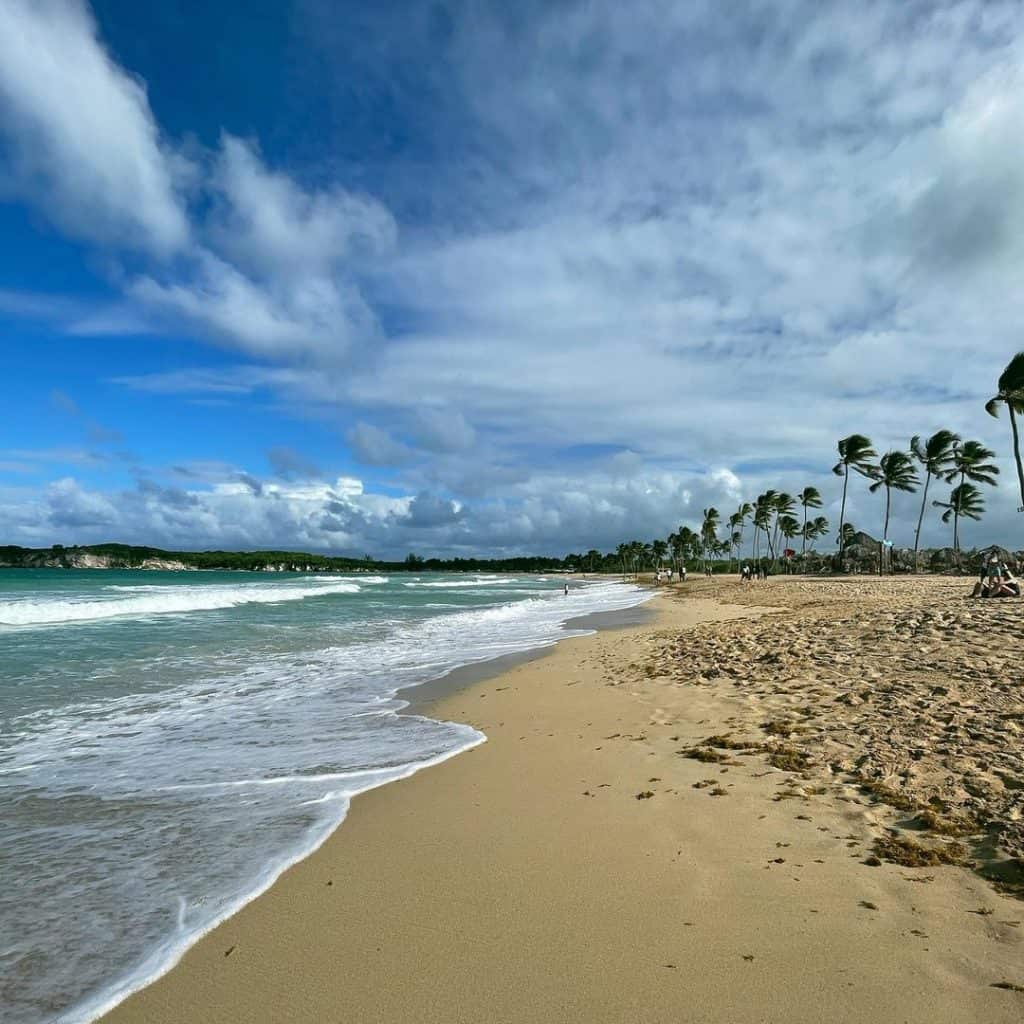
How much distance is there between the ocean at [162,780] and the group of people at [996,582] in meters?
12.9

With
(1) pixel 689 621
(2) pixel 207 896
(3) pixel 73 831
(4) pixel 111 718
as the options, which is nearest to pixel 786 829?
(2) pixel 207 896

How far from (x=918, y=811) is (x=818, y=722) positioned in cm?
247

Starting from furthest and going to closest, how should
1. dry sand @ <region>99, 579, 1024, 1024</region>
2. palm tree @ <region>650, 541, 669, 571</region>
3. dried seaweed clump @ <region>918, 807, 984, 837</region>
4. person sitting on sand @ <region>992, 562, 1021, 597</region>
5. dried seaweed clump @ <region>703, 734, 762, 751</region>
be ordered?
palm tree @ <region>650, 541, 669, 571</region> → person sitting on sand @ <region>992, 562, 1021, 597</region> → dried seaweed clump @ <region>703, 734, 762, 751</region> → dried seaweed clump @ <region>918, 807, 984, 837</region> → dry sand @ <region>99, 579, 1024, 1024</region>

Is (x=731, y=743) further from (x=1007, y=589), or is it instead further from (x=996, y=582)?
(x=996, y=582)

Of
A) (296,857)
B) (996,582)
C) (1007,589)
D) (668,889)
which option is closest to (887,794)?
(668,889)

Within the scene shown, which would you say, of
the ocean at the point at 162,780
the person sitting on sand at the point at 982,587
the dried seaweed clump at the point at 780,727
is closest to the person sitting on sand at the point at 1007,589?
the person sitting on sand at the point at 982,587

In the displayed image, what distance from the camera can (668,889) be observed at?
3.94 meters

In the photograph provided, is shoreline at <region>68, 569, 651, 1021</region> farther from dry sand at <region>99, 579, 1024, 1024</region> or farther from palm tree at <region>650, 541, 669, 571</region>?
palm tree at <region>650, 541, 669, 571</region>

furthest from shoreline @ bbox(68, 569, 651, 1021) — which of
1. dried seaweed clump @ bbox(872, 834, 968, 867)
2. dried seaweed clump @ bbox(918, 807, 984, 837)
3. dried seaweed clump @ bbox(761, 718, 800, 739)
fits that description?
dried seaweed clump @ bbox(918, 807, 984, 837)

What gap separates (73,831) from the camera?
532 cm

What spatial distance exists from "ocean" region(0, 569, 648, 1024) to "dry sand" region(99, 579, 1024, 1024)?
1.39 feet

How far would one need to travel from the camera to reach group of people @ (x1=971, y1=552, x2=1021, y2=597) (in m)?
17.2

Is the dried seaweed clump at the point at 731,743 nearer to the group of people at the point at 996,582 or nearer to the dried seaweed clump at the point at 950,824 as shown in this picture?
the dried seaweed clump at the point at 950,824

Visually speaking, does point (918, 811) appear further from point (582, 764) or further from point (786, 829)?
point (582, 764)
